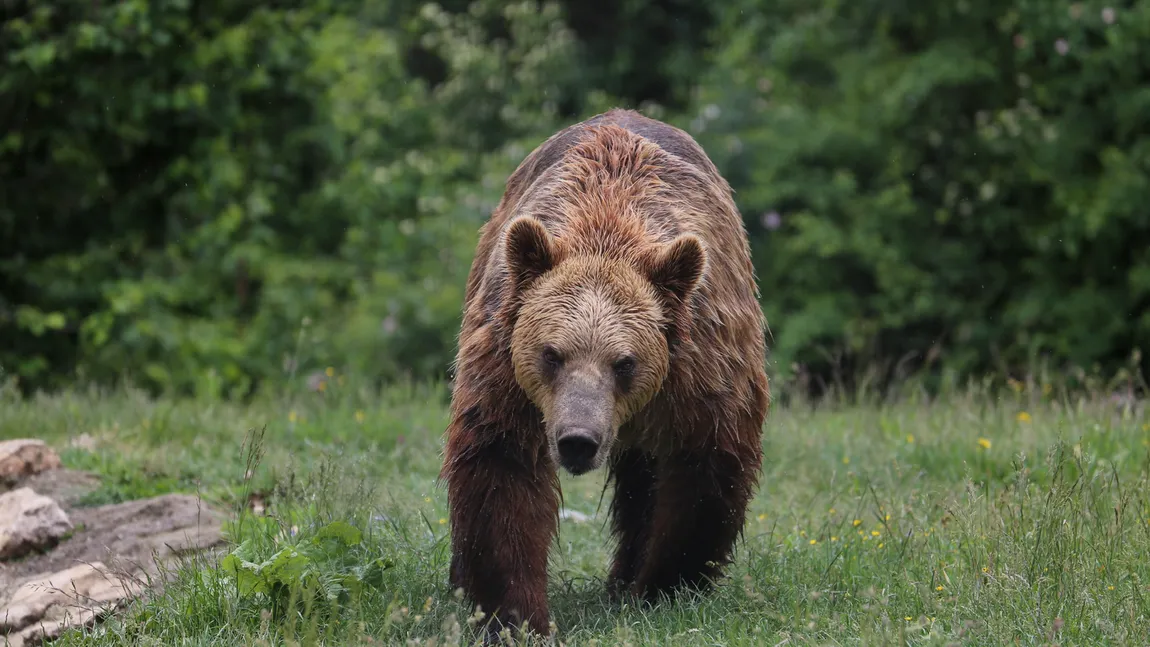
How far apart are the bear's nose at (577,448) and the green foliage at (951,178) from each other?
7246 millimetres

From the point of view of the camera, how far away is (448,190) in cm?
1329

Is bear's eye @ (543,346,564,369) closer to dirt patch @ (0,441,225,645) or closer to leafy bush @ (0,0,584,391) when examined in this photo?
dirt patch @ (0,441,225,645)

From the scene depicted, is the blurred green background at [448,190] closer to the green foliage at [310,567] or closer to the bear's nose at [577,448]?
the green foliage at [310,567]

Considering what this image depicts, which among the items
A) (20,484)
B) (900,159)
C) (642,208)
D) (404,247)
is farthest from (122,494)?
(900,159)

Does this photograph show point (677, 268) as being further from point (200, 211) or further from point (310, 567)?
point (200, 211)

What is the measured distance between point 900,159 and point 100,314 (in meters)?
6.87

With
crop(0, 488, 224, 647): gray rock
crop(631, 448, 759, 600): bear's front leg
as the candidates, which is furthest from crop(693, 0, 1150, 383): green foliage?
crop(0, 488, 224, 647): gray rock

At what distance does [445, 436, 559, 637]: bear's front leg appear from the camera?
15.4 feet

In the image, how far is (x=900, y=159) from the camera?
40.1 feet

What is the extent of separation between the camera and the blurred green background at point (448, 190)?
399 inches

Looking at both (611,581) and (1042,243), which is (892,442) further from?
(1042,243)

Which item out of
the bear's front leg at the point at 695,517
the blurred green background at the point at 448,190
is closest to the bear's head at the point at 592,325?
the bear's front leg at the point at 695,517

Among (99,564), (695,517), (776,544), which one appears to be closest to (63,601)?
(99,564)

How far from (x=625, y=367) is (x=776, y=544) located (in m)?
1.62
